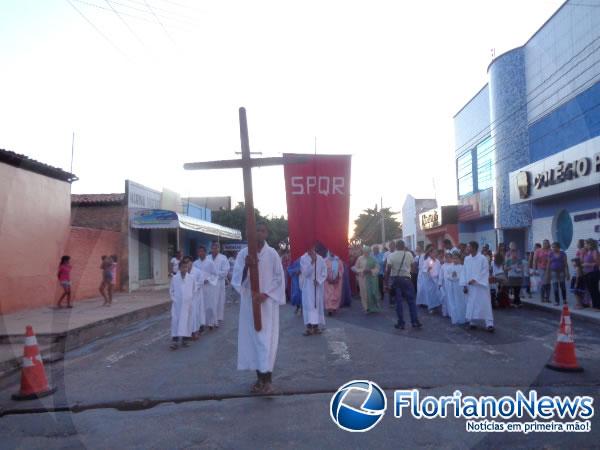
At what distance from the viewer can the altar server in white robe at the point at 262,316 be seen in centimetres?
605

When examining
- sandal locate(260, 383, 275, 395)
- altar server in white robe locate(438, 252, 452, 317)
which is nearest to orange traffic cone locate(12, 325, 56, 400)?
sandal locate(260, 383, 275, 395)

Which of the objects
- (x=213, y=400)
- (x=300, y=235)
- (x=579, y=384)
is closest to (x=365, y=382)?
(x=213, y=400)

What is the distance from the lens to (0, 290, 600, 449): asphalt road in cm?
461

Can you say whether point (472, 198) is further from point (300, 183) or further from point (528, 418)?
point (528, 418)

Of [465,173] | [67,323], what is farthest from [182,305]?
[465,173]

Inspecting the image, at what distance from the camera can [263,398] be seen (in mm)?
5754

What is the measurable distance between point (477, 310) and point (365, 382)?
4503 mm

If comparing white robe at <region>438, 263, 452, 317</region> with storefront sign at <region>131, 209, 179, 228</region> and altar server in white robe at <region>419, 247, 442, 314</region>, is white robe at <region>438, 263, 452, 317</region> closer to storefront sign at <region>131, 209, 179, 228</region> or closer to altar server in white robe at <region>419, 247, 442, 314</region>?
altar server in white robe at <region>419, 247, 442, 314</region>

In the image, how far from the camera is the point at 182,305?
9.26m

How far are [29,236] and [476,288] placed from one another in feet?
37.1

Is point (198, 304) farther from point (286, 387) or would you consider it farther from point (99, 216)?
point (99, 216)

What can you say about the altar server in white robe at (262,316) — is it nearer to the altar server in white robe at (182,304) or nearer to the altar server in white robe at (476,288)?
the altar server in white robe at (182,304)

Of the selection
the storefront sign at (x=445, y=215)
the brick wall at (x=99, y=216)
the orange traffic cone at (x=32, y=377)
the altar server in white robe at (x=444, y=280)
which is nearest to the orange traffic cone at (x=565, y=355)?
the altar server in white robe at (x=444, y=280)

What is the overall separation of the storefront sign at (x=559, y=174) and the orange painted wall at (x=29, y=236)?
1527 cm
